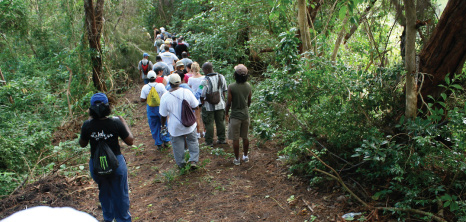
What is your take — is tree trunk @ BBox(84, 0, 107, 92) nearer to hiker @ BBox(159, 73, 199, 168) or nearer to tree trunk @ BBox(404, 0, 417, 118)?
hiker @ BBox(159, 73, 199, 168)

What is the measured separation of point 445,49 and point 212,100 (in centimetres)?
440

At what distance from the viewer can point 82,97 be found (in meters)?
11.6

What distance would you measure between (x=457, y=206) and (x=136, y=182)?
5208 millimetres

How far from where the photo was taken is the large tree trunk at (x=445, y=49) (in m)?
4.39

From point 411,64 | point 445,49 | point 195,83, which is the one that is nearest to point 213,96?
point 195,83

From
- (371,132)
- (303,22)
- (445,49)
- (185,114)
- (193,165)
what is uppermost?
(303,22)

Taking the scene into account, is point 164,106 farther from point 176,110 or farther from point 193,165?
point 193,165

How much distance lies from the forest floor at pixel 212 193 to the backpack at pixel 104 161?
1.36 metres

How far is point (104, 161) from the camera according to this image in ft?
12.9

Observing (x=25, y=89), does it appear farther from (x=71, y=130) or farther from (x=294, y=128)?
(x=294, y=128)

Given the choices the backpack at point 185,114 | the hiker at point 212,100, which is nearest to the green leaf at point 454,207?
the backpack at point 185,114

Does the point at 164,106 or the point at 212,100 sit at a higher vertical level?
the point at 164,106

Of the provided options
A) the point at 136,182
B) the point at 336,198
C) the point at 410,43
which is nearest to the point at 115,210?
the point at 136,182

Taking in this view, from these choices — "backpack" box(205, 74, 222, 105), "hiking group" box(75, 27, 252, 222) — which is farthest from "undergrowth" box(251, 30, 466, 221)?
"backpack" box(205, 74, 222, 105)
